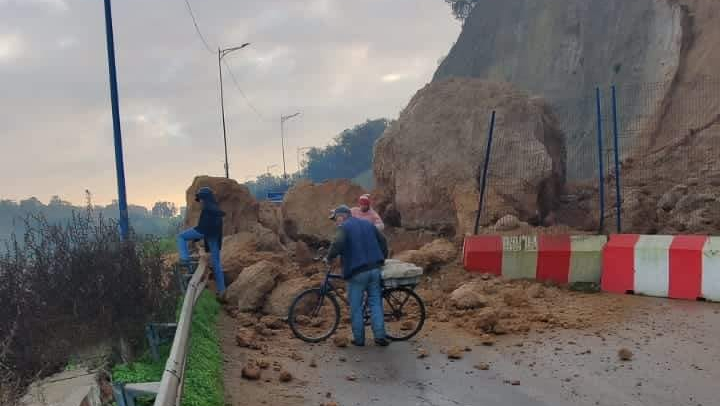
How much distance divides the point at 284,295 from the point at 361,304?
5.83ft

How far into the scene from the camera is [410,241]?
14.6 meters

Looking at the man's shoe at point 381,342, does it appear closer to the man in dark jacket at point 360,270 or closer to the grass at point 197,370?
the man in dark jacket at point 360,270

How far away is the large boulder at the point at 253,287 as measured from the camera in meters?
10.1

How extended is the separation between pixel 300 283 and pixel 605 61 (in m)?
27.7

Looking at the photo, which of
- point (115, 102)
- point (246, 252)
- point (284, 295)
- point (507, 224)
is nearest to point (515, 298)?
point (507, 224)

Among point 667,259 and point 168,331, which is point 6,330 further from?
point 667,259

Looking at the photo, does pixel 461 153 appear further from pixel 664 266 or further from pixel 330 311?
pixel 330 311

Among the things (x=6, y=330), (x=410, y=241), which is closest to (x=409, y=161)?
(x=410, y=241)

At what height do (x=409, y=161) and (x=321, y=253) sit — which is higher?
(x=409, y=161)

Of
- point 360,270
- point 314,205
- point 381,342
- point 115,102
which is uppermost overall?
point 115,102

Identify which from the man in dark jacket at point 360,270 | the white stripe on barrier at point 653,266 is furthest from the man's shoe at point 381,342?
the white stripe on barrier at point 653,266

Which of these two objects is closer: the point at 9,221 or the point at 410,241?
the point at 9,221

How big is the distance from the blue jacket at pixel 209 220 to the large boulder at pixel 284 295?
140 cm

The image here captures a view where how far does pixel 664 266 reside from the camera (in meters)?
9.47
